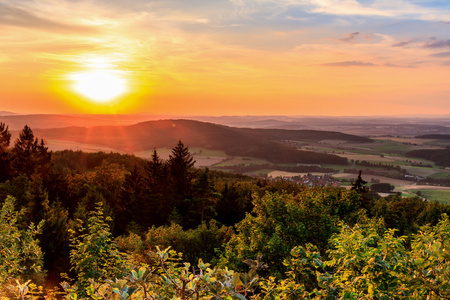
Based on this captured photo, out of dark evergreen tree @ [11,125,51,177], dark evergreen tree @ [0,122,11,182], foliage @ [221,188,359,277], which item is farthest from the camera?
dark evergreen tree @ [11,125,51,177]

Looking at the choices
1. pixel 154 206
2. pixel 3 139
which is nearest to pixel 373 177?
pixel 154 206

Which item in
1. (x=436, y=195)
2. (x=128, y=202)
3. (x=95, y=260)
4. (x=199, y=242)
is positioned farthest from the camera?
(x=436, y=195)

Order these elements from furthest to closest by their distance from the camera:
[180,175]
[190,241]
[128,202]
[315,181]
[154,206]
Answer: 1. [315,181]
2. [180,175]
3. [128,202]
4. [154,206]
5. [190,241]

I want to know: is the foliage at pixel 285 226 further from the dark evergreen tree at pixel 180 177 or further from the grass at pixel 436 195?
the grass at pixel 436 195

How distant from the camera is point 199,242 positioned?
113 ft

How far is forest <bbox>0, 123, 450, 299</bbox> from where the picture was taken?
24.5 feet

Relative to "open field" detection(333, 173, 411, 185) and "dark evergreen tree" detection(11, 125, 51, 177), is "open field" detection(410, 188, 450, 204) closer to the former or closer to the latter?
"open field" detection(333, 173, 411, 185)

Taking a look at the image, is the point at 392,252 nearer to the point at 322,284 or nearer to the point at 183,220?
the point at 322,284

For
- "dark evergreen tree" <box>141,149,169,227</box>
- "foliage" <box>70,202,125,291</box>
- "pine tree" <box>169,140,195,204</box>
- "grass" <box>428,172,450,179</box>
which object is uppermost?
"foliage" <box>70,202,125,291</box>

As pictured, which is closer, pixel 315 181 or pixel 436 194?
pixel 436 194

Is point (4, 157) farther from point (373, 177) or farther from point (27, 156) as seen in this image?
point (373, 177)

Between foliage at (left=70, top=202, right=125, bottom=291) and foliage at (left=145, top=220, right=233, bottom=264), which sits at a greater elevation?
foliage at (left=70, top=202, right=125, bottom=291)

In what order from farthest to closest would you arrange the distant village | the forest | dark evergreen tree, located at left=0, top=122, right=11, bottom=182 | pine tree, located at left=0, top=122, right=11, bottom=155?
the distant village
pine tree, located at left=0, top=122, right=11, bottom=155
dark evergreen tree, located at left=0, top=122, right=11, bottom=182
the forest

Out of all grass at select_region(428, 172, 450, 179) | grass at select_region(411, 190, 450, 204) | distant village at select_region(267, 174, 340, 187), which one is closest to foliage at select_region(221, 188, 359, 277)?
distant village at select_region(267, 174, 340, 187)
